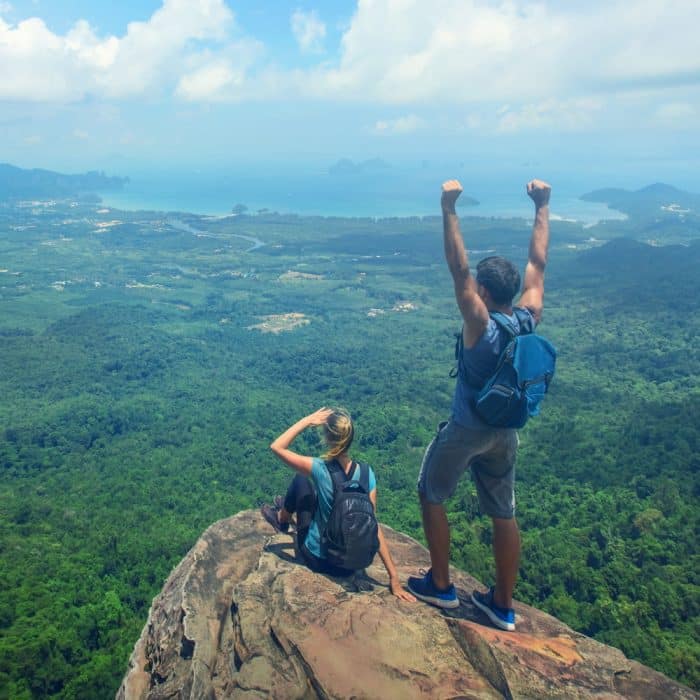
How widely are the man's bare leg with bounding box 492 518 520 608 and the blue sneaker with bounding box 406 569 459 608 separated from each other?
1.51 ft

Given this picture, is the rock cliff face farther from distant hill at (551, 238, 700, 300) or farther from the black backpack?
distant hill at (551, 238, 700, 300)

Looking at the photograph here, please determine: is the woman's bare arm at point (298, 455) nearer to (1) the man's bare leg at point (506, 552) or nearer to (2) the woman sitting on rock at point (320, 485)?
(2) the woman sitting on rock at point (320, 485)

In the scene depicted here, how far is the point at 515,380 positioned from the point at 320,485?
2083mm

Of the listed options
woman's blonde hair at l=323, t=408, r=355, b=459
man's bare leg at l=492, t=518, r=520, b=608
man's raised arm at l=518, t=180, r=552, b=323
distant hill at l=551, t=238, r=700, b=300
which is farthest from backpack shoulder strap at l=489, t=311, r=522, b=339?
distant hill at l=551, t=238, r=700, b=300

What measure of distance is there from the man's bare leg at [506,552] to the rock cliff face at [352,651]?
0.44 metres

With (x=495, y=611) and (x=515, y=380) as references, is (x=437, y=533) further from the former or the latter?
(x=515, y=380)

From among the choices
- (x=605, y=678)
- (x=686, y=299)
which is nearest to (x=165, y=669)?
(x=605, y=678)

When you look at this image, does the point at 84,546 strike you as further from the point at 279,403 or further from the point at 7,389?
the point at 7,389

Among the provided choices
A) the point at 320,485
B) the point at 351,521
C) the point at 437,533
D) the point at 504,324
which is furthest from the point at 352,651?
the point at 504,324

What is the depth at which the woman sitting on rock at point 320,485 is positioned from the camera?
5707 mm

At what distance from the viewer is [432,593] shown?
20.3 ft

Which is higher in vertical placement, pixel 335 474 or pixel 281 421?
pixel 335 474

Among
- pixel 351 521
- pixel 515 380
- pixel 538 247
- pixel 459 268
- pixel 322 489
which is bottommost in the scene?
pixel 351 521

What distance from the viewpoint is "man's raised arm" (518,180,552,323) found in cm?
613
